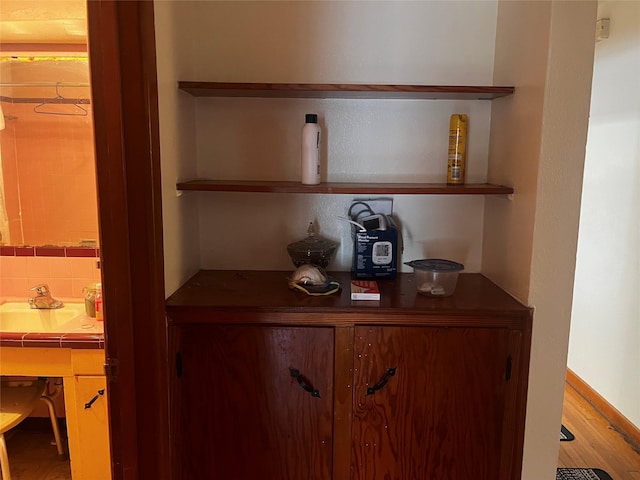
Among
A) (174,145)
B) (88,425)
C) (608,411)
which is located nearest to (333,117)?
(174,145)

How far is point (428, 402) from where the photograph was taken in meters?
1.44

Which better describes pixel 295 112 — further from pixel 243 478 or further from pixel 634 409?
pixel 634 409

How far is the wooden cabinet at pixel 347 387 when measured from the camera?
141cm

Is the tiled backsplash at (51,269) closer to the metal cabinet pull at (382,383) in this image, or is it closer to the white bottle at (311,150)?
the white bottle at (311,150)

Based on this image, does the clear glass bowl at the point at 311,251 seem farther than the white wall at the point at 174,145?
Yes

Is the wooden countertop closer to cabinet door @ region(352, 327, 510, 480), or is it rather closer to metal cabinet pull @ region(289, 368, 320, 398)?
cabinet door @ region(352, 327, 510, 480)

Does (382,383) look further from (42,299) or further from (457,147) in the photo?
(42,299)

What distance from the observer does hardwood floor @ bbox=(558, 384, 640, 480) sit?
2.29 metres

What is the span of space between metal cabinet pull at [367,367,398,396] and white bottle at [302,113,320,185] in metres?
0.64

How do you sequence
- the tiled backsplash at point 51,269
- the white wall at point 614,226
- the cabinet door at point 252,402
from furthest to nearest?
the white wall at point 614,226 < the tiled backsplash at point 51,269 < the cabinet door at point 252,402

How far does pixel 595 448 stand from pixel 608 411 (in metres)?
0.35

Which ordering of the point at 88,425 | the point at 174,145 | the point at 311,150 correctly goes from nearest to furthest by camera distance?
the point at 174,145 → the point at 311,150 → the point at 88,425

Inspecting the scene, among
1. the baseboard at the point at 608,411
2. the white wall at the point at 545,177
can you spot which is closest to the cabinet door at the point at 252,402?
the white wall at the point at 545,177

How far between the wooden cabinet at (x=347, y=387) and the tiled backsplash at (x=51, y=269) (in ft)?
3.26
